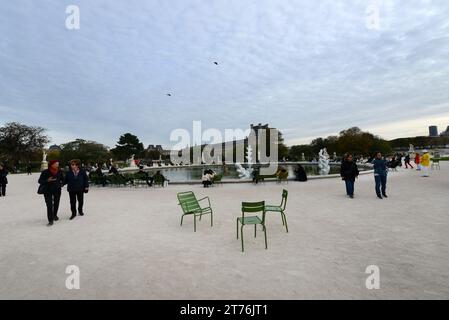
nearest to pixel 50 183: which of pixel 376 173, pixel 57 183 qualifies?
pixel 57 183

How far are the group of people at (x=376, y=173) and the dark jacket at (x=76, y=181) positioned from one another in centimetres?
1061

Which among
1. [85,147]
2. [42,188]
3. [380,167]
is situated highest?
[85,147]

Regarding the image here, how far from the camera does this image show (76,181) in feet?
28.4

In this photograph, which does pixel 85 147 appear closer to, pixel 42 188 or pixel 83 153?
pixel 83 153

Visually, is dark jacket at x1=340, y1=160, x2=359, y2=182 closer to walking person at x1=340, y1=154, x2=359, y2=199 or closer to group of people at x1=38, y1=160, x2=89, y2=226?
walking person at x1=340, y1=154, x2=359, y2=199

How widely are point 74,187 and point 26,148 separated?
5928cm

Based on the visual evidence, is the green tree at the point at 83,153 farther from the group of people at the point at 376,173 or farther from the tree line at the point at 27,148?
the group of people at the point at 376,173

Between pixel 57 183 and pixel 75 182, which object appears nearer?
pixel 57 183

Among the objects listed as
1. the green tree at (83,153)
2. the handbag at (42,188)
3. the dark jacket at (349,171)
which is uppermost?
the green tree at (83,153)

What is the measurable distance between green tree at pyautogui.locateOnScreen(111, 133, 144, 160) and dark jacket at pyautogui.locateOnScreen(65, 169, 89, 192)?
84967mm

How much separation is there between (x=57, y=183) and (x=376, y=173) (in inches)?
478

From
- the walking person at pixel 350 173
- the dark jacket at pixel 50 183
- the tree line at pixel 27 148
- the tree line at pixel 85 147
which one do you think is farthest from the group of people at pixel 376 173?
the tree line at pixel 27 148

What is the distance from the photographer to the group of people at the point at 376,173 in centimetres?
1064
